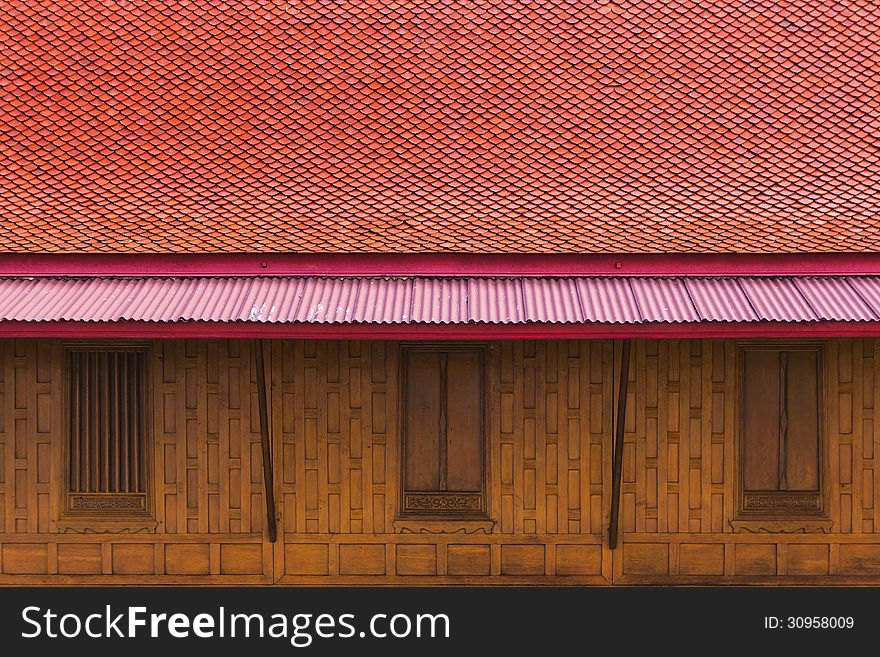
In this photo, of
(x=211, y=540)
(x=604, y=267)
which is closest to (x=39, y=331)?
(x=211, y=540)

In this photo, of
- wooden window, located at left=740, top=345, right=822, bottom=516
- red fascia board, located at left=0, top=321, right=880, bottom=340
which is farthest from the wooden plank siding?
red fascia board, located at left=0, top=321, right=880, bottom=340

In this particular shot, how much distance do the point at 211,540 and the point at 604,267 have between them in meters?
4.46

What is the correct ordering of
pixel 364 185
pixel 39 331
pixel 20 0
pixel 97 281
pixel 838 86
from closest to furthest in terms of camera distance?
pixel 39 331
pixel 97 281
pixel 364 185
pixel 838 86
pixel 20 0

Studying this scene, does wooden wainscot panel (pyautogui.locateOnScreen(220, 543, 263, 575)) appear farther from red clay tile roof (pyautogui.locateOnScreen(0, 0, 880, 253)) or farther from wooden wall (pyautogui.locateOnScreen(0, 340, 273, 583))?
red clay tile roof (pyautogui.locateOnScreen(0, 0, 880, 253))

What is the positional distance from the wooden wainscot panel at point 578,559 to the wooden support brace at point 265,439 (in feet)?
8.86

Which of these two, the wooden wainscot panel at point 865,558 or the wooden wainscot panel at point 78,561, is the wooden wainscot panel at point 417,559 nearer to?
the wooden wainscot panel at point 78,561

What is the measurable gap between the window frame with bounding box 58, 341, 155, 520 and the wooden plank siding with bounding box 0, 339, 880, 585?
0.05m

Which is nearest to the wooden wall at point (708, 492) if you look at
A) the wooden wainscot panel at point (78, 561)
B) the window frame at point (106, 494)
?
the window frame at point (106, 494)

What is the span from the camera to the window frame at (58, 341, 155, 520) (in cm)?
822

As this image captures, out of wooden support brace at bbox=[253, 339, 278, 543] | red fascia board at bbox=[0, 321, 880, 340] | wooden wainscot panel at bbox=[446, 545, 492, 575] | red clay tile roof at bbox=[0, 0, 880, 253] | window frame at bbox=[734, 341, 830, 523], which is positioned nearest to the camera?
red fascia board at bbox=[0, 321, 880, 340]

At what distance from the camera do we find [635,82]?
9.33 metres

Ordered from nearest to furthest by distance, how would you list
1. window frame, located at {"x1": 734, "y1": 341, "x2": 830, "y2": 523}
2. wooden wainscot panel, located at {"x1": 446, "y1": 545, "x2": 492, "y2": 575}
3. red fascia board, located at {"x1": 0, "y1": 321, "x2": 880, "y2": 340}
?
1. red fascia board, located at {"x1": 0, "y1": 321, "x2": 880, "y2": 340}
2. window frame, located at {"x1": 734, "y1": 341, "x2": 830, "y2": 523}
3. wooden wainscot panel, located at {"x1": 446, "y1": 545, "x2": 492, "y2": 575}

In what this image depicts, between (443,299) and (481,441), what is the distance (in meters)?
1.60

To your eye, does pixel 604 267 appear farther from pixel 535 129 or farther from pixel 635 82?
pixel 635 82
